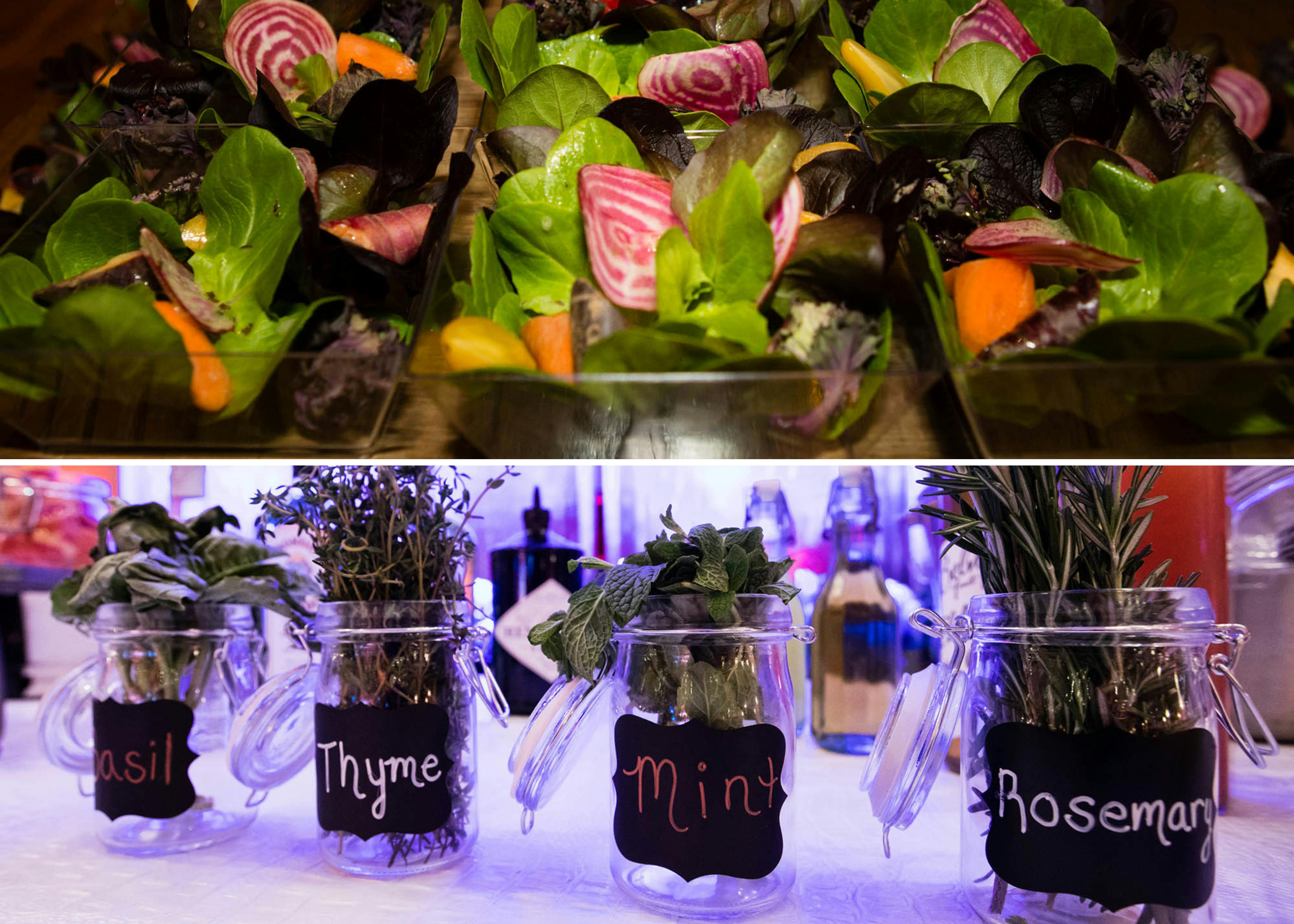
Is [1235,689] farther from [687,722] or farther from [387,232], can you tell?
[387,232]

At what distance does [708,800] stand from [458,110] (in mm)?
569

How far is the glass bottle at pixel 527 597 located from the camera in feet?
3.38

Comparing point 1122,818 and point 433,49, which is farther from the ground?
point 433,49

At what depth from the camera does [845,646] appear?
937 millimetres

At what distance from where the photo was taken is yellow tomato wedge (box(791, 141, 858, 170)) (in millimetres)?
521

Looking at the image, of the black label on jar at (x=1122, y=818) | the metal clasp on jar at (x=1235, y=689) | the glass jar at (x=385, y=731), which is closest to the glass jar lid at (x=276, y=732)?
the glass jar at (x=385, y=731)

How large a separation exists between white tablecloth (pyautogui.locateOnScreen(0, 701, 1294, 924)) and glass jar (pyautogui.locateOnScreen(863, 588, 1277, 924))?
0.07 m

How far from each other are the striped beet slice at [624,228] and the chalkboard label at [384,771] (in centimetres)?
35

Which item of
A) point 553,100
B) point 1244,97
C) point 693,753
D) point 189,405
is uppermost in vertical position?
point 1244,97

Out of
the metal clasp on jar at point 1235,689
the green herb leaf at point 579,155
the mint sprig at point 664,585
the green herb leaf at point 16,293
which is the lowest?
the metal clasp on jar at point 1235,689

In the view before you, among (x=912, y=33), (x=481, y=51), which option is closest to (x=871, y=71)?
(x=912, y=33)

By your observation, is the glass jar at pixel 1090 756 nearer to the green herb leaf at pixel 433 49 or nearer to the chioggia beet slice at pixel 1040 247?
the chioggia beet slice at pixel 1040 247

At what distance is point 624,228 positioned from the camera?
0.44 metres

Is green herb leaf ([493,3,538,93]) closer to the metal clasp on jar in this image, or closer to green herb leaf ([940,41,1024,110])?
green herb leaf ([940,41,1024,110])
